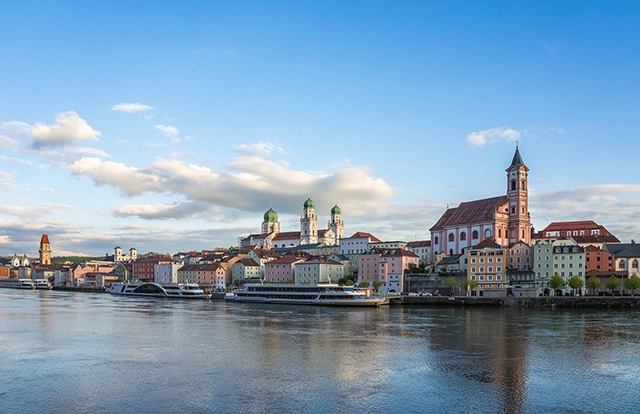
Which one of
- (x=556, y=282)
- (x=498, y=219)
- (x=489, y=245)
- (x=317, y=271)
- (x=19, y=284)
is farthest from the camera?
(x=19, y=284)

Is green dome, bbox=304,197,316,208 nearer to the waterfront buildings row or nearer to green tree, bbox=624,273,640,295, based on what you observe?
the waterfront buildings row

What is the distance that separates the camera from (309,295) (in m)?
61.6

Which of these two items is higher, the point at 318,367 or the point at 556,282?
the point at 556,282

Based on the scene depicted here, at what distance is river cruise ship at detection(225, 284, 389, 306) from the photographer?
58.9 metres

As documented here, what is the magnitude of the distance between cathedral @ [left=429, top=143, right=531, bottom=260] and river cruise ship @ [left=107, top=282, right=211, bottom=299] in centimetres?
3570

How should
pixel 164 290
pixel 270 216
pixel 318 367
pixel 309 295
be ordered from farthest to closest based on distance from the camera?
pixel 270 216 → pixel 164 290 → pixel 309 295 → pixel 318 367

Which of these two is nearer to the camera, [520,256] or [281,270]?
[520,256]

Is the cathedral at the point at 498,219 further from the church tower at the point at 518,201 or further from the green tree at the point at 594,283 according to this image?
the green tree at the point at 594,283

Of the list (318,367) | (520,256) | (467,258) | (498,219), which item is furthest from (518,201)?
(318,367)

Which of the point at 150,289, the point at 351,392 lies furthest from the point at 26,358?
the point at 150,289

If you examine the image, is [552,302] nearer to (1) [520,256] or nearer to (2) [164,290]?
(1) [520,256]

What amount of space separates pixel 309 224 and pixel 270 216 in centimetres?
1411

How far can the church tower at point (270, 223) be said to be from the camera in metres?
149

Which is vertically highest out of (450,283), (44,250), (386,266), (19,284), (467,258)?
(467,258)
